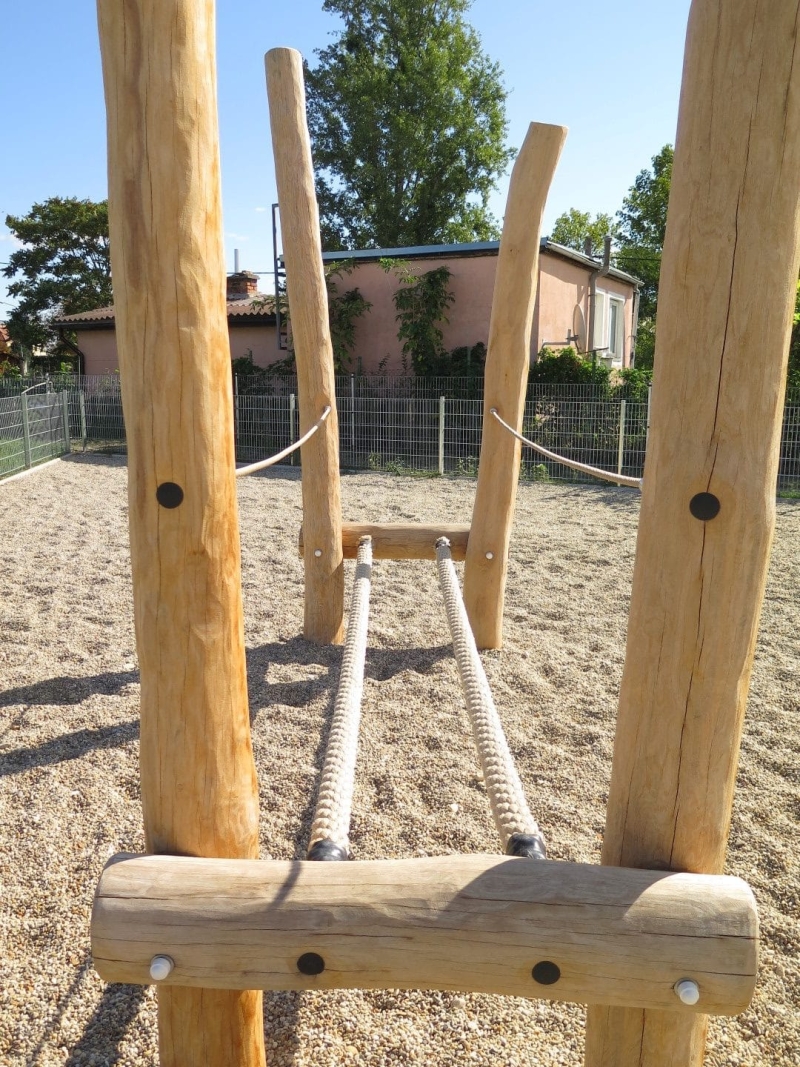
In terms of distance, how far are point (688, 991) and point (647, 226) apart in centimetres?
3362

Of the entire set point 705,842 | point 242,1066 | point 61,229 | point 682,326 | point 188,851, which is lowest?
point 242,1066

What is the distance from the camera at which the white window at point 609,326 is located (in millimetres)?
17641

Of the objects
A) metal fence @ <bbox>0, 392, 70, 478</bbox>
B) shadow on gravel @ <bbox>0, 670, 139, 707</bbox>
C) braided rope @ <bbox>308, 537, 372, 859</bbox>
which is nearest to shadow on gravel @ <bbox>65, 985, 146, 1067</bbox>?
braided rope @ <bbox>308, 537, 372, 859</bbox>

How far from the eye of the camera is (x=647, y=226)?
31031 millimetres

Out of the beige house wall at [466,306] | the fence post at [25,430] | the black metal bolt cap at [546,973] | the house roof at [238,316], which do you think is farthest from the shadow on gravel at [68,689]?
the house roof at [238,316]

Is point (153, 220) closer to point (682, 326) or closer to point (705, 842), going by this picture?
point (682, 326)

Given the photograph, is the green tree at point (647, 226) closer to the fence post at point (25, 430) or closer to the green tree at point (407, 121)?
the green tree at point (407, 121)

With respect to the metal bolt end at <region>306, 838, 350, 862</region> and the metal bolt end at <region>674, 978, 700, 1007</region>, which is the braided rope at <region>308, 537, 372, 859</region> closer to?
the metal bolt end at <region>306, 838, 350, 862</region>

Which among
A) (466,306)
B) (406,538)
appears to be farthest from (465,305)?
(406,538)

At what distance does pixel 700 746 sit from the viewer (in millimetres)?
1438

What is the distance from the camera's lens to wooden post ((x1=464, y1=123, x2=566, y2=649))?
3924 mm

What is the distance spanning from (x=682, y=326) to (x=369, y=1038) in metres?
1.86

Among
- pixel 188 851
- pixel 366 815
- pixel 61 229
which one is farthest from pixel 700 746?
pixel 61 229

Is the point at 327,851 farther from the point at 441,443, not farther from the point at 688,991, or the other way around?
the point at 441,443
